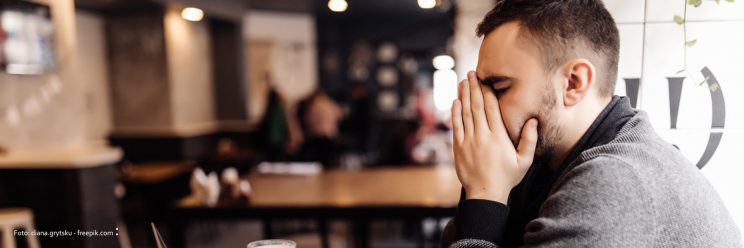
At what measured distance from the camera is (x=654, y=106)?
1.40m

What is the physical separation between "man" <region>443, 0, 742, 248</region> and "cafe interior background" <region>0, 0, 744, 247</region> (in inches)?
14.8

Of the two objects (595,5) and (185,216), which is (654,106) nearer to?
(595,5)

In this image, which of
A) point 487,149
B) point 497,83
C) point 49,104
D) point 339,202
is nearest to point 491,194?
point 487,149

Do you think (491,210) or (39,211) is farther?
(39,211)

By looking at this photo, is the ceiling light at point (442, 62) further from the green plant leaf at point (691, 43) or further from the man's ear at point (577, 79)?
the man's ear at point (577, 79)

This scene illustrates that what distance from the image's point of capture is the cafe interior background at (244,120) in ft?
4.53

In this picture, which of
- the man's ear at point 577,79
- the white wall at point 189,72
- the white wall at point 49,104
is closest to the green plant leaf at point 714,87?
the man's ear at point 577,79

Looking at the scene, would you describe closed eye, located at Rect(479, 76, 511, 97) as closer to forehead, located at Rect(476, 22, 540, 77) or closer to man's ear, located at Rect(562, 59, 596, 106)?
forehead, located at Rect(476, 22, 540, 77)

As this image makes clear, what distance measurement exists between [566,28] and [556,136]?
22cm

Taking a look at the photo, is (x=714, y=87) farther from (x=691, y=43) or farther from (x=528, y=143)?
(x=528, y=143)

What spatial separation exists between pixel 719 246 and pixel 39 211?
13.3 feet

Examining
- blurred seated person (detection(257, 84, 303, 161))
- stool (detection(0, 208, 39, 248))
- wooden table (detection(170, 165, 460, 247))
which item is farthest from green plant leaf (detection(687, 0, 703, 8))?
blurred seated person (detection(257, 84, 303, 161))

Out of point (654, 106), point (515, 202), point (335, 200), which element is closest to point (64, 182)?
point (335, 200)

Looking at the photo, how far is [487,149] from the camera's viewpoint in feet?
3.58
